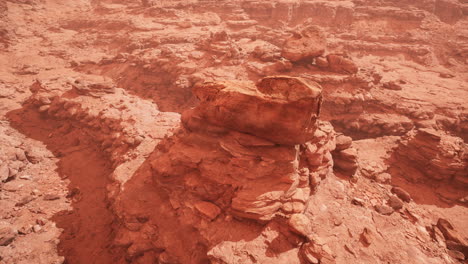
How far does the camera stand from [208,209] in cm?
484

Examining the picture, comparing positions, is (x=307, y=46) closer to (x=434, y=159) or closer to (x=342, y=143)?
(x=342, y=143)

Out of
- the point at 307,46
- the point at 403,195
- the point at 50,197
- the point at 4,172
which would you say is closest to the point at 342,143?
the point at 403,195

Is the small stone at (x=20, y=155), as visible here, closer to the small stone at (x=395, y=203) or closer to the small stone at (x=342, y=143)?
the small stone at (x=342, y=143)

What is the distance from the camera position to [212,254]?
420 centimetres

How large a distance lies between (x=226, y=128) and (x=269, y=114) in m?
1.31

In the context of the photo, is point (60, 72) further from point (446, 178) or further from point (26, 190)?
point (446, 178)

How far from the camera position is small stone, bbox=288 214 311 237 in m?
4.36

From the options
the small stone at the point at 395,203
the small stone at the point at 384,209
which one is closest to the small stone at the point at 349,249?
the small stone at the point at 384,209

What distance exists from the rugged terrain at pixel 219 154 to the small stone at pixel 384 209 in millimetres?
27

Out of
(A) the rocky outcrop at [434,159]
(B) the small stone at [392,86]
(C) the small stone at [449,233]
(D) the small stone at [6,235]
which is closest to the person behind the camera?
(D) the small stone at [6,235]

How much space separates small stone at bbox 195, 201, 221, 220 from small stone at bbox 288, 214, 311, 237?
1.57 m

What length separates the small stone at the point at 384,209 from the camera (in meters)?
5.74

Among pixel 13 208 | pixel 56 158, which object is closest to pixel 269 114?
pixel 13 208

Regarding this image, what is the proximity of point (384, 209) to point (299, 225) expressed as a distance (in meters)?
3.02
